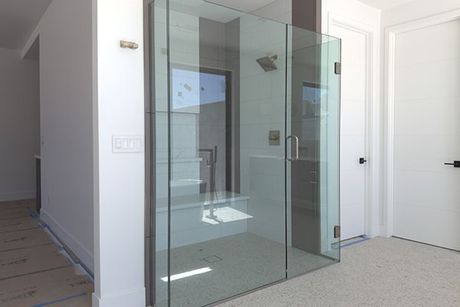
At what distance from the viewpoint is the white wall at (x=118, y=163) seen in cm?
222

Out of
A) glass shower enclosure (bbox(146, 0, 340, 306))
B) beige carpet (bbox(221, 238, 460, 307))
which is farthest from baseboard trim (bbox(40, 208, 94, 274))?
beige carpet (bbox(221, 238, 460, 307))

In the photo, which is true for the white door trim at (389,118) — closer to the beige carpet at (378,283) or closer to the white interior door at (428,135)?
the white interior door at (428,135)

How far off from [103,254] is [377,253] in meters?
2.66

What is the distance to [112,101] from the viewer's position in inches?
89.0

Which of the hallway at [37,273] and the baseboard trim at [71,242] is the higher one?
the baseboard trim at [71,242]

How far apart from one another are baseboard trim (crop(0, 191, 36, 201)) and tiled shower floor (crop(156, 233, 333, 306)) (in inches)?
202

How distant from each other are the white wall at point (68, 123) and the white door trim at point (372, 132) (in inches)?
117

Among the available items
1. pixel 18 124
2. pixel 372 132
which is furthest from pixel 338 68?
pixel 18 124

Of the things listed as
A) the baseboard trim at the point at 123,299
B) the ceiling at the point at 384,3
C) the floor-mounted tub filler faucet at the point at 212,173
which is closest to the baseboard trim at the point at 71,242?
the baseboard trim at the point at 123,299

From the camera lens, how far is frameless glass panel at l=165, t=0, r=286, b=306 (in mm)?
2773

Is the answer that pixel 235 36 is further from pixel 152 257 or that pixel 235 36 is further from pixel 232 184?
pixel 152 257

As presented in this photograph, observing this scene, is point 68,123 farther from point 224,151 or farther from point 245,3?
point 245,3

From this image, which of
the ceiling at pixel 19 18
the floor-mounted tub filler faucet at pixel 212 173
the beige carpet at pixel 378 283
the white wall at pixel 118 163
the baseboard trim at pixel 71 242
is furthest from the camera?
the ceiling at pixel 19 18

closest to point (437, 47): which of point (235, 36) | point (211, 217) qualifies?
point (235, 36)
